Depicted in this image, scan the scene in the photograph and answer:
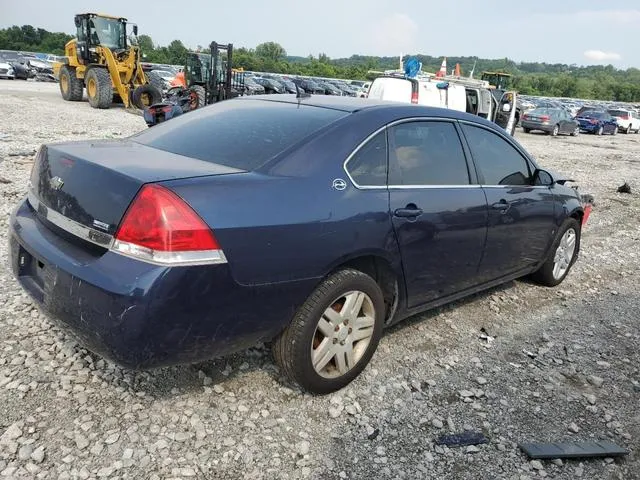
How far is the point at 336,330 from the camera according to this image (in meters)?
2.93

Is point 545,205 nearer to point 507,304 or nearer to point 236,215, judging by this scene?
point 507,304

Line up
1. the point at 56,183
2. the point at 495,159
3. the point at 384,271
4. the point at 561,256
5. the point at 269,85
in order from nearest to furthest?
1. the point at 56,183
2. the point at 384,271
3. the point at 495,159
4. the point at 561,256
5. the point at 269,85

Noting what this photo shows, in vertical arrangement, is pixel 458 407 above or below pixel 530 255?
below

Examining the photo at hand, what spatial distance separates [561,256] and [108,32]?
1898cm

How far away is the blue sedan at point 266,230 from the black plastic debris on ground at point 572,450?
1007 mm

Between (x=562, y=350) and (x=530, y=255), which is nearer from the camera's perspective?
(x=562, y=350)

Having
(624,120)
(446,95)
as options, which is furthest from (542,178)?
(624,120)

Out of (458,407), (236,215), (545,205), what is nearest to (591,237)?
(545,205)

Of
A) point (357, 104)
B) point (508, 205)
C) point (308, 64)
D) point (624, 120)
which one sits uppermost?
point (308, 64)

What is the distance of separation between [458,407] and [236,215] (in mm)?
1755

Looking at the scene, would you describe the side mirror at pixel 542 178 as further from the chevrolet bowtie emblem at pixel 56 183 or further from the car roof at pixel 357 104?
the chevrolet bowtie emblem at pixel 56 183

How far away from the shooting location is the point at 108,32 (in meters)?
19.2

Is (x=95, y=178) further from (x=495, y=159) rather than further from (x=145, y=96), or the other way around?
(x=145, y=96)

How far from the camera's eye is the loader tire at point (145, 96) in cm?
1862
